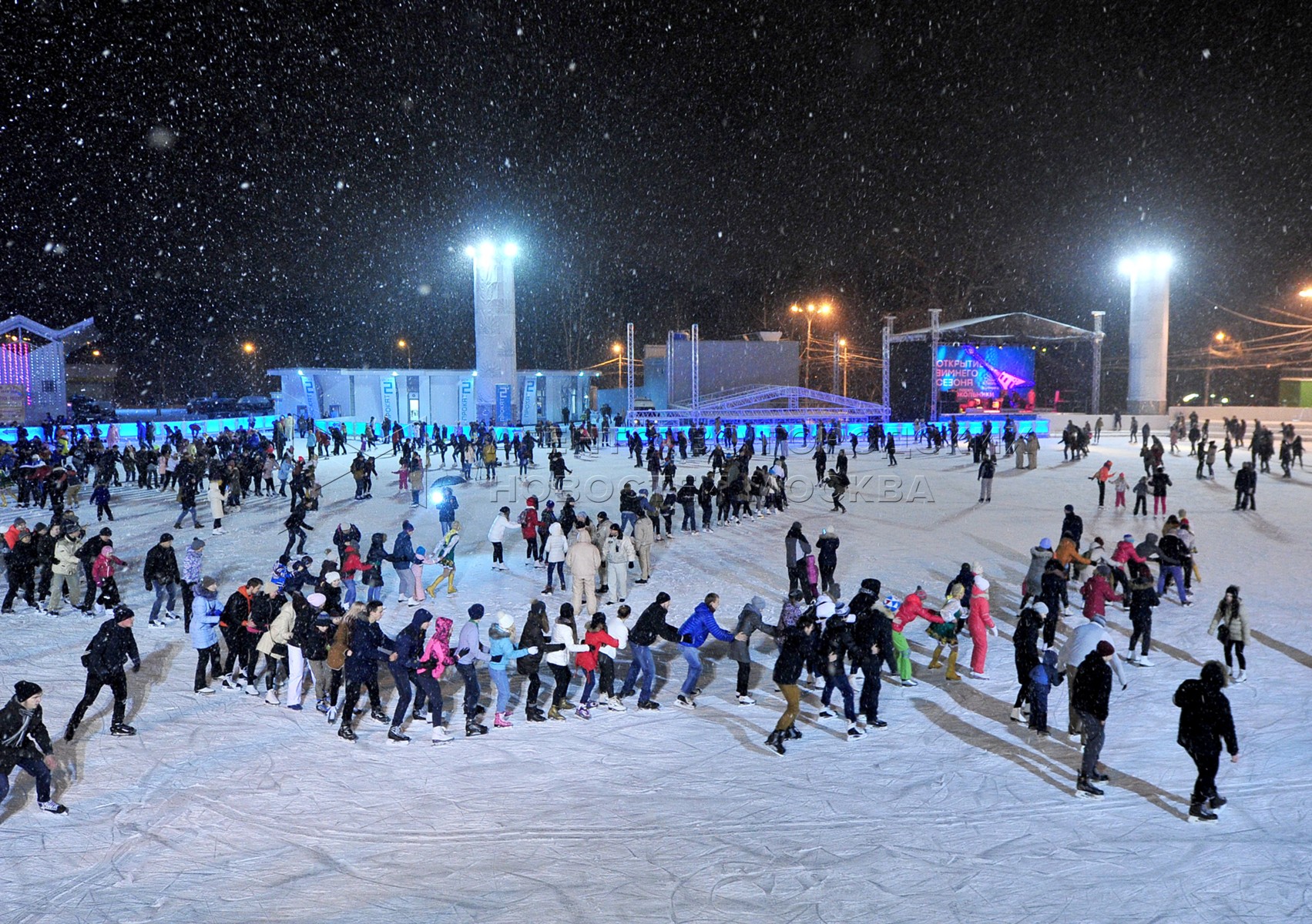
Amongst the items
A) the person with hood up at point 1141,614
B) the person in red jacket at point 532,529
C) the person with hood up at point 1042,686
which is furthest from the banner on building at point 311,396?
the person with hood up at point 1042,686

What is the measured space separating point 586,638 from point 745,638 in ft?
4.49

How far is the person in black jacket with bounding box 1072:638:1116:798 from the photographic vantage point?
574 centimetres

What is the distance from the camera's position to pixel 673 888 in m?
4.99

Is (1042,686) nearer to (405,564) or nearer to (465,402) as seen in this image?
(405,564)

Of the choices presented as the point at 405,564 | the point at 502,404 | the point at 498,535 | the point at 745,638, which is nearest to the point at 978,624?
the point at 745,638

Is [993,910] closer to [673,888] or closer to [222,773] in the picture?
[673,888]

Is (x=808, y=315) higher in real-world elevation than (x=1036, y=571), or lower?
higher

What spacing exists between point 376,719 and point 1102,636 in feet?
18.9

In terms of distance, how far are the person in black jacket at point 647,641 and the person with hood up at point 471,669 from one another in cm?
126

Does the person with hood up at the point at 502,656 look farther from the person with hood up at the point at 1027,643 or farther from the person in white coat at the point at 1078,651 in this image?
the person in white coat at the point at 1078,651

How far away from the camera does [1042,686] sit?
271 inches

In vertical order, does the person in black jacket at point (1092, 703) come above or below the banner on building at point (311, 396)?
below

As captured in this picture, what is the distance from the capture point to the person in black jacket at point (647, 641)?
7461 millimetres

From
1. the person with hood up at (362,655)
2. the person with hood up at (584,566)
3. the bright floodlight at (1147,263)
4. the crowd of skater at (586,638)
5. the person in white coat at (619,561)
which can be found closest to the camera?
the crowd of skater at (586,638)
